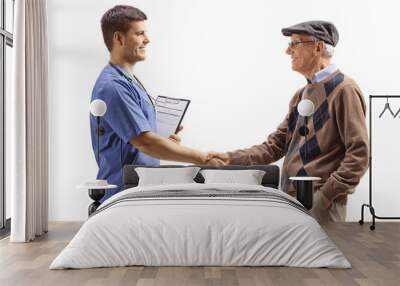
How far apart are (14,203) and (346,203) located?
3473 mm

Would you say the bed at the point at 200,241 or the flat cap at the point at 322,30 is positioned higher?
the flat cap at the point at 322,30

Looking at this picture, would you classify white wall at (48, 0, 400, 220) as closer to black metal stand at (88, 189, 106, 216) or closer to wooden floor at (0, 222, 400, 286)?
black metal stand at (88, 189, 106, 216)

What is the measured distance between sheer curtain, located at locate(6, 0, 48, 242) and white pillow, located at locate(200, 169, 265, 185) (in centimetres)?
171

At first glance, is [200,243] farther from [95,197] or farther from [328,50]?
[328,50]

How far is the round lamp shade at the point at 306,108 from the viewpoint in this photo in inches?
251

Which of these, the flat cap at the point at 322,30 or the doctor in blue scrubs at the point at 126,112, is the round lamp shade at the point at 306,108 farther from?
the doctor in blue scrubs at the point at 126,112

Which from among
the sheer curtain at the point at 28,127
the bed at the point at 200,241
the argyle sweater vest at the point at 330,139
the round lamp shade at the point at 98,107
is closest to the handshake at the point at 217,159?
the argyle sweater vest at the point at 330,139

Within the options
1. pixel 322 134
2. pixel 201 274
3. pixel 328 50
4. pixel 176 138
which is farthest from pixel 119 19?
pixel 201 274

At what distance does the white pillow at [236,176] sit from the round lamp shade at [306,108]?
2.48 ft

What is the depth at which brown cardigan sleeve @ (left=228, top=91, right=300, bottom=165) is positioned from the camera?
673 centimetres

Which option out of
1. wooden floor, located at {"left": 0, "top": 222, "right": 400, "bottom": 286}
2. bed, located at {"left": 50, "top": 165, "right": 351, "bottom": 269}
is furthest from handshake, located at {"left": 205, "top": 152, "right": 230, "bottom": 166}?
bed, located at {"left": 50, "top": 165, "right": 351, "bottom": 269}

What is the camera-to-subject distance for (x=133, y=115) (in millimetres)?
6500

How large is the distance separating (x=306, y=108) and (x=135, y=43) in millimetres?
2013

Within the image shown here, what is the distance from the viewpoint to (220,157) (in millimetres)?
6746
